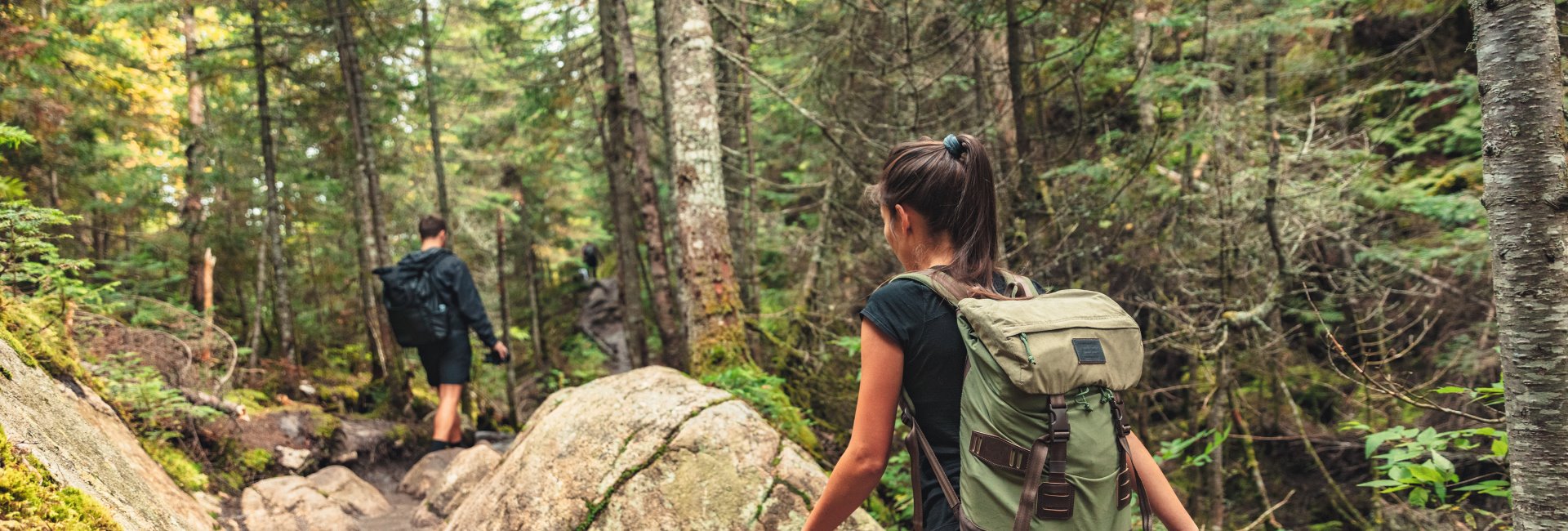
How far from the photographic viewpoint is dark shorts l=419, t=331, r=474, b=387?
6836mm

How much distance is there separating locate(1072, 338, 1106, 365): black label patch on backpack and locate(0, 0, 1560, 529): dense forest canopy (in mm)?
1904

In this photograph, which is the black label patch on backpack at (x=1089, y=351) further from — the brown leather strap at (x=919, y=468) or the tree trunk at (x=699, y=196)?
the tree trunk at (x=699, y=196)

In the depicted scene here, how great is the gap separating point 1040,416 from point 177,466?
17.9ft

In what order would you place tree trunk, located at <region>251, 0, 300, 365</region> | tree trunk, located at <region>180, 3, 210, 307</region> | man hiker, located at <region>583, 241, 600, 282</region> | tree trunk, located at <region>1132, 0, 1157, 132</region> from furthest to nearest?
man hiker, located at <region>583, 241, 600, 282</region>, tree trunk, located at <region>180, 3, 210, 307</region>, tree trunk, located at <region>251, 0, 300, 365</region>, tree trunk, located at <region>1132, 0, 1157, 132</region>

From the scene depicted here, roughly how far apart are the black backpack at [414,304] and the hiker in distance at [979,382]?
572cm

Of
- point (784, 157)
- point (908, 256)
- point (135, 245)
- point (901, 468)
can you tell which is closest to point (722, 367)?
point (901, 468)

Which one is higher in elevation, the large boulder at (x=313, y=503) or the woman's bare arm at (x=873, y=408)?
the woman's bare arm at (x=873, y=408)

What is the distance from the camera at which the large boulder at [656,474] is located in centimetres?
364

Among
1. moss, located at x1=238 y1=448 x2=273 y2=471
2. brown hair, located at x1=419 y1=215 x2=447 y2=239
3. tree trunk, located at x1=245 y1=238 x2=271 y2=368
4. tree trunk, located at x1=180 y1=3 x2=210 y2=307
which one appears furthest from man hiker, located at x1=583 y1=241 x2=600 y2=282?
moss, located at x1=238 y1=448 x2=273 y2=471

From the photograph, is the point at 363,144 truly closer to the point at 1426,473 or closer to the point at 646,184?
the point at 646,184

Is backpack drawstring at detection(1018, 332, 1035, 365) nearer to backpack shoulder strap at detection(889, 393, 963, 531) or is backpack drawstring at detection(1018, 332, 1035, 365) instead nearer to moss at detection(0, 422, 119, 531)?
backpack shoulder strap at detection(889, 393, 963, 531)

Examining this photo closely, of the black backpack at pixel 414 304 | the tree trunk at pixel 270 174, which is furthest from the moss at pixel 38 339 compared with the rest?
the tree trunk at pixel 270 174

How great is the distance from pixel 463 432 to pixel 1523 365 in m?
9.30

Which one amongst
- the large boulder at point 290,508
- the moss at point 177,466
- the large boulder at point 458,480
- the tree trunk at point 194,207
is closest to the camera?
the moss at point 177,466
